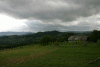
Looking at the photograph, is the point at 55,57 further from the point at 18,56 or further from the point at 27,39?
the point at 27,39

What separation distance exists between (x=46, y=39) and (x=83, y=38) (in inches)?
1039

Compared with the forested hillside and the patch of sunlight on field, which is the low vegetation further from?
the forested hillside

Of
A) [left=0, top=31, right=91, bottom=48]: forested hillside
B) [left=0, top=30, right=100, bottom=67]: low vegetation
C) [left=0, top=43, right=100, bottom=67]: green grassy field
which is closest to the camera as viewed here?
[left=0, top=43, right=100, bottom=67]: green grassy field

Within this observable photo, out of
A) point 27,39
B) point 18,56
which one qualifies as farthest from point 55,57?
point 27,39

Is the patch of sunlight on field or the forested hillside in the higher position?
the patch of sunlight on field

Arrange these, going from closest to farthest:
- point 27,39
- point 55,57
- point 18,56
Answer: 1. point 55,57
2. point 18,56
3. point 27,39

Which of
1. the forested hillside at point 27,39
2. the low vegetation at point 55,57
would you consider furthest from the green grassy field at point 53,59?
the forested hillside at point 27,39

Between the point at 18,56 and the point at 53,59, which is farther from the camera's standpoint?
the point at 18,56

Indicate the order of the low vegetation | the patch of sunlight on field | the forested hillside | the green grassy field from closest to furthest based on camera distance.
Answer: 1. the green grassy field
2. the low vegetation
3. the patch of sunlight on field
4. the forested hillside

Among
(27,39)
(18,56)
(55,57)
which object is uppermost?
(55,57)

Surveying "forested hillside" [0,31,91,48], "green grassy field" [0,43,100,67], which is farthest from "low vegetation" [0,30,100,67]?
"forested hillside" [0,31,91,48]

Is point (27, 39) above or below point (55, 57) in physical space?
below

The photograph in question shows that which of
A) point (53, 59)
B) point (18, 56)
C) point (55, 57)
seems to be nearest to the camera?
point (53, 59)

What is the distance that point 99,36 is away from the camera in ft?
156
